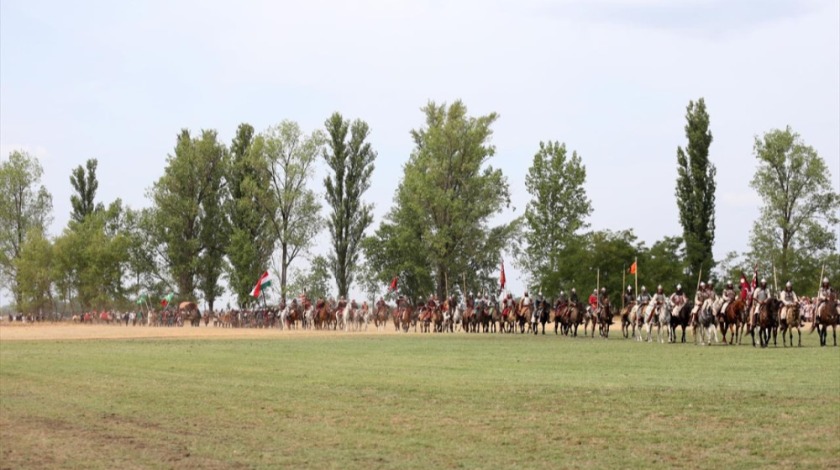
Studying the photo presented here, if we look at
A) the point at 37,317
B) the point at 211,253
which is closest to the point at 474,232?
the point at 211,253

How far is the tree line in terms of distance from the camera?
88062 mm

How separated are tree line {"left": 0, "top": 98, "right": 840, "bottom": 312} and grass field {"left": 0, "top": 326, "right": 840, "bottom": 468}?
54817mm

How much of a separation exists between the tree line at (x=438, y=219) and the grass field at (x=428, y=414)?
54.8m

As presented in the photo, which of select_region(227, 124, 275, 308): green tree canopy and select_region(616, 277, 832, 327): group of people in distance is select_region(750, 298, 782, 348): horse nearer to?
select_region(616, 277, 832, 327): group of people in distance

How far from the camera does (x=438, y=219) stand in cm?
9438

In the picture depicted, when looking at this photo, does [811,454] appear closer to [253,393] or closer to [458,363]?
[253,393]

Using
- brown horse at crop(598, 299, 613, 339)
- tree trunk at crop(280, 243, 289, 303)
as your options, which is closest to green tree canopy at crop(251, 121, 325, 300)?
tree trunk at crop(280, 243, 289, 303)

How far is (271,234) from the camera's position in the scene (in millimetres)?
102250

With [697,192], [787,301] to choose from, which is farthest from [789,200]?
[787,301]

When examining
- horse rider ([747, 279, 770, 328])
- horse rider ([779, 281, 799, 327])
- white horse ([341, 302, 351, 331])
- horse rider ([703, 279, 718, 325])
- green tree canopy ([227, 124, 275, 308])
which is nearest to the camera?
horse rider ([747, 279, 770, 328])

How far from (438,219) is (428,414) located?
74973mm

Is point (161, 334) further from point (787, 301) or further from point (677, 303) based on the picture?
point (787, 301)

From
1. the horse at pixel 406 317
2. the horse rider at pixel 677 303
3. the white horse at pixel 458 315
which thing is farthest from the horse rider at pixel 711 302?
the horse at pixel 406 317

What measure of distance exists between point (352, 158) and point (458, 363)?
6597 centimetres
